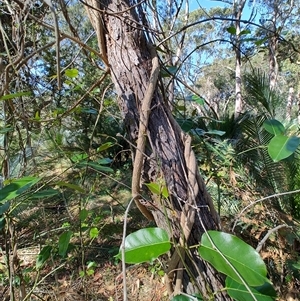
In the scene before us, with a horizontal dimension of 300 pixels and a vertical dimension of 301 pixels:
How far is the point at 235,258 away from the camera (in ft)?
1.11

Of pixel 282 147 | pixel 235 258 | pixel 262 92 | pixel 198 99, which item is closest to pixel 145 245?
pixel 235 258

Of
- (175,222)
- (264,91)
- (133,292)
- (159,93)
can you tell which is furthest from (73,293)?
(264,91)

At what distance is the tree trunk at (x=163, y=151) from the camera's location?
1.54ft

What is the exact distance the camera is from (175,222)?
1.60 feet

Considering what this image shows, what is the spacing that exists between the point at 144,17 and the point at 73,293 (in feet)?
4.05

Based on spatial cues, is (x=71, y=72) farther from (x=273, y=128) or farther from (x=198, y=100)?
(x=273, y=128)

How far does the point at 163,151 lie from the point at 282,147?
0.21 meters

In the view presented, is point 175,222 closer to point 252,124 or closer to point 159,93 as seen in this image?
point 159,93

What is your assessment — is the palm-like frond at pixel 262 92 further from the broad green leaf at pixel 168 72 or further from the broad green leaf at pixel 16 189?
the broad green leaf at pixel 16 189

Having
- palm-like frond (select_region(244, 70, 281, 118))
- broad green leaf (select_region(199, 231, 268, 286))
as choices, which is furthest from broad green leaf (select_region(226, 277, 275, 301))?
palm-like frond (select_region(244, 70, 281, 118))

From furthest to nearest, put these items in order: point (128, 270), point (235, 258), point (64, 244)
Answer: point (128, 270) → point (64, 244) → point (235, 258)

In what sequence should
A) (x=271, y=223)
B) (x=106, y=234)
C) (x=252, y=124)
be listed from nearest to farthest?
(x=271, y=223) < (x=252, y=124) < (x=106, y=234)

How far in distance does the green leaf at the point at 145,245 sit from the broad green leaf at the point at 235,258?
0.06m

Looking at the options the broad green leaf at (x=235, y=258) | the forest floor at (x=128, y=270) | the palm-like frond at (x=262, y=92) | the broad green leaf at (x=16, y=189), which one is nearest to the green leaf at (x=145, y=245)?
the broad green leaf at (x=235, y=258)
